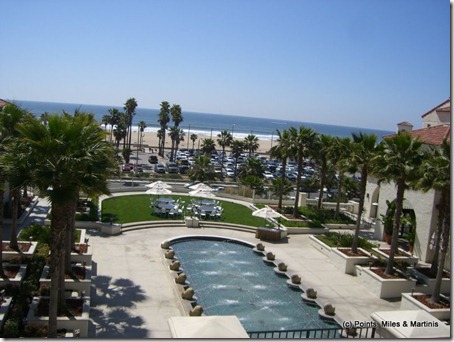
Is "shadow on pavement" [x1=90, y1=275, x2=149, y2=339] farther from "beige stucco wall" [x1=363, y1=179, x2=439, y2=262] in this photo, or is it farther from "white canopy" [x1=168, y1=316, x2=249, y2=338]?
"beige stucco wall" [x1=363, y1=179, x2=439, y2=262]

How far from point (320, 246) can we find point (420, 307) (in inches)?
383

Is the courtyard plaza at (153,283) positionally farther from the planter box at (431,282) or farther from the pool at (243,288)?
the planter box at (431,282)

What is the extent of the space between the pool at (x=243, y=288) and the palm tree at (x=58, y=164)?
7635 millimetres

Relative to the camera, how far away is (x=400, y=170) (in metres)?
20.3

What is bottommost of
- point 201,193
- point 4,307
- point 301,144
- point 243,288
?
point 243,288

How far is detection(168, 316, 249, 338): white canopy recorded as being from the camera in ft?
31.1

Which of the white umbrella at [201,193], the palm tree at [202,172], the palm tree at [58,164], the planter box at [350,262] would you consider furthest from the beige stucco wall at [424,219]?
the palm tree at [202,172]

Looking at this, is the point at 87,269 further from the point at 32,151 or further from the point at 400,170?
the point at 400,170

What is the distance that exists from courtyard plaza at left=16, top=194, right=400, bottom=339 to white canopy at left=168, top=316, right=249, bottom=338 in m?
5.67

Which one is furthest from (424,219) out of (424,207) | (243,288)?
(243,288)

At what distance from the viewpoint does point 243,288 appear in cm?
2042

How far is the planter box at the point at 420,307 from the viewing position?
17703 mm

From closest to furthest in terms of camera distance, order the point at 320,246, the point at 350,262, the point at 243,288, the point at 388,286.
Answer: the point at 243,288, the point at 388,286, the point at 350,262, the point at 320,246

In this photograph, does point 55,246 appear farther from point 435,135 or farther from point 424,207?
point 435,135
